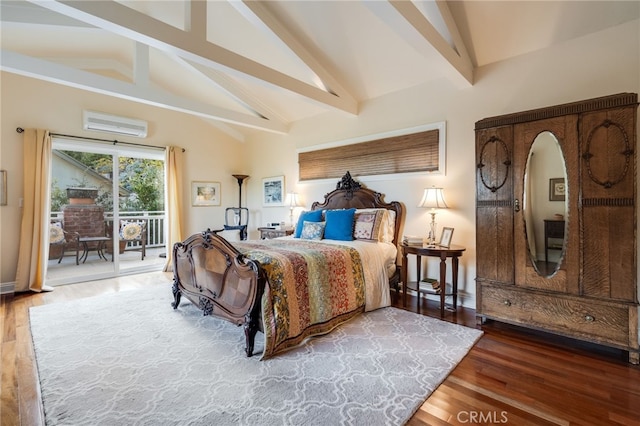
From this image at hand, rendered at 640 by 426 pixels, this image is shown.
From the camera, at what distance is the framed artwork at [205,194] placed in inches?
233

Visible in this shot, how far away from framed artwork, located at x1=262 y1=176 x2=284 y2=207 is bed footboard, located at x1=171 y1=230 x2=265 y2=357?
8.91 feet

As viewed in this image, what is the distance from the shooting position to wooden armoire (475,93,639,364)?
7.15 ft

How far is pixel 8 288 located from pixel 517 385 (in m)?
5.97

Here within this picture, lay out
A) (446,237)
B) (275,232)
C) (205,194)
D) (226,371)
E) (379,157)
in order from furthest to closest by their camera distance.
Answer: (205,194) < (275,232) < (379,157) < (446,237) < (226,371)

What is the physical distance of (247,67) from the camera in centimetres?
320

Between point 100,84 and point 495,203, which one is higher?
point 100,84

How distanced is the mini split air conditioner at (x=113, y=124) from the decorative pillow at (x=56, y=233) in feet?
5.26

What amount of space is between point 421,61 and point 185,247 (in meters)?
3.46

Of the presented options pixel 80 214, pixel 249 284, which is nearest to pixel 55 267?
pixel 80 214

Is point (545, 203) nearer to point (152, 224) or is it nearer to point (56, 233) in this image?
point (152, 224)

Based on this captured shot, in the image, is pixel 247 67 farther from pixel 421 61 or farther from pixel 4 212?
pixel 4 212

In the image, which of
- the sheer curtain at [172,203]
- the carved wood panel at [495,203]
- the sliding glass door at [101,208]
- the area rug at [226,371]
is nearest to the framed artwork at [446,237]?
the carved wood panel at [495,203]

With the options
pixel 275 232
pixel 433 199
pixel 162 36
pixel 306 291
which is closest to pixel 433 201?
pixel 433 199

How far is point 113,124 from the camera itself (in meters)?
4.77
